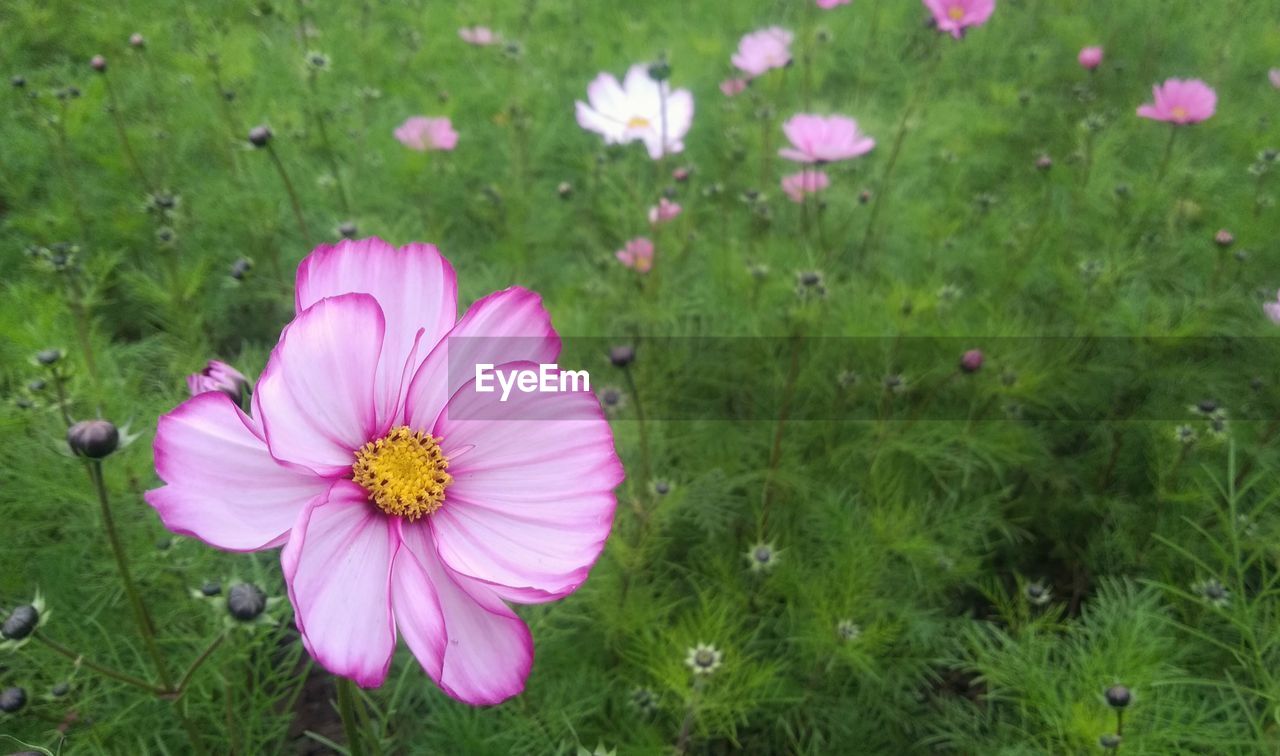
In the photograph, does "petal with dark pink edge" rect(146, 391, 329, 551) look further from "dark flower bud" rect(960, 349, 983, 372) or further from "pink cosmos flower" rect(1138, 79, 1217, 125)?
"pink cosmos flower" rect(1138, 79, 1217, 125)

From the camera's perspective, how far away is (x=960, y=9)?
5.19 ft

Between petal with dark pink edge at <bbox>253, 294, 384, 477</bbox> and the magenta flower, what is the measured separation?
0.30 ft

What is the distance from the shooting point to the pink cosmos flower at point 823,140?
1.40m

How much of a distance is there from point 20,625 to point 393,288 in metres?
0.40

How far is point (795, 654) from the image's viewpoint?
1.11 m

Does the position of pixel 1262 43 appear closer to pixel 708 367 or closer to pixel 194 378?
pixel 708 367

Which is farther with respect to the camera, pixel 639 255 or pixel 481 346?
pixel 639 255

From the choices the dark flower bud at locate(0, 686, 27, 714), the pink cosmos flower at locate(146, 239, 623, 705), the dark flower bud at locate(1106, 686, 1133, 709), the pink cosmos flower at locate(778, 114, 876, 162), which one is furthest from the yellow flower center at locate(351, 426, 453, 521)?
the pink cosmos flower at locate(778, 114, 876, 162)

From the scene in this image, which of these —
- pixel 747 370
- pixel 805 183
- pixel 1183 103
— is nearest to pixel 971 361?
pixel 747 370

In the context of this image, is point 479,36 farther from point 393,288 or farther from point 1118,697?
point 1118,697

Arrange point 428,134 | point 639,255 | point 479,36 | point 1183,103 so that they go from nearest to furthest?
1. point 639,255
2. point 1183,103
3. point 428,134
4. point 479,36

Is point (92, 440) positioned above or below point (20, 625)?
above

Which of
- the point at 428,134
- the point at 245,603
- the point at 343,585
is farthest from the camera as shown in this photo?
the point at 428,134

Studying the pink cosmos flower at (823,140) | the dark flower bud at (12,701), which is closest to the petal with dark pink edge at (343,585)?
the dark flower bud at (12,701)
